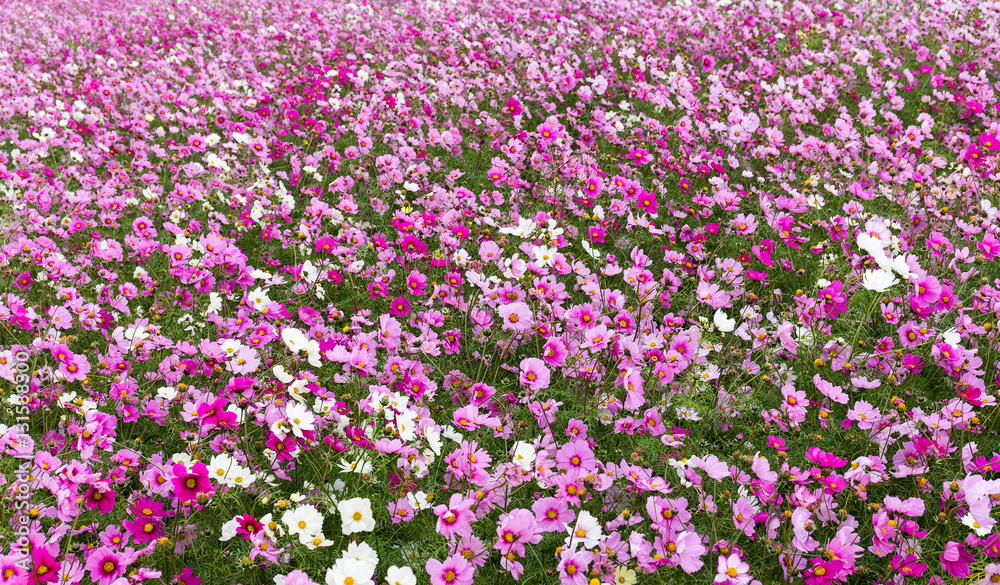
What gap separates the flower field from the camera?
6.23 ft

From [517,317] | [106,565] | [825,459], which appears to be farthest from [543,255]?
[106,565]

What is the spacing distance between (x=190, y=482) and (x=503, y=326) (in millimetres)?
1207

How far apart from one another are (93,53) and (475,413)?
22.1 feet

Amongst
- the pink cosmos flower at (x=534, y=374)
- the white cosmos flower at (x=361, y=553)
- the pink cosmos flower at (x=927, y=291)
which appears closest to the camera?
the white cosmos flower at (x=361, y=553)

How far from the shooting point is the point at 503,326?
254cm

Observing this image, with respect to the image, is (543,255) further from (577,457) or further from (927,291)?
(927,291)

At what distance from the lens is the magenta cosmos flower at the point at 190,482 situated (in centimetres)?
172

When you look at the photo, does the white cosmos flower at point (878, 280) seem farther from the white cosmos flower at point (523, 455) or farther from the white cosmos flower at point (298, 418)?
the white cosmos flower at point (298, 418)

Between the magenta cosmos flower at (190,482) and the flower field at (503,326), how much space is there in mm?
12

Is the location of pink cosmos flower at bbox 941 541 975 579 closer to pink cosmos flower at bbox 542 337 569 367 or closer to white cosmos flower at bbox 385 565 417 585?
pink cosmos flower at bbox 542 337 569 367

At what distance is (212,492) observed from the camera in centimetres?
174

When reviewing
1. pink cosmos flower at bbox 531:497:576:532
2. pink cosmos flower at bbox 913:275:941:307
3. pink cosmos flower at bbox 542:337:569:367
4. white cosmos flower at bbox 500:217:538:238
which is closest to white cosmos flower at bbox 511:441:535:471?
pink cosmos flower at bbox 531:497:576:532

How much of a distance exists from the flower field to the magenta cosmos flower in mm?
12

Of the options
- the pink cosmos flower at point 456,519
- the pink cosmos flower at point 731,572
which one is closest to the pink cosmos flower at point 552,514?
the pink cosmos flower at point 456,519
